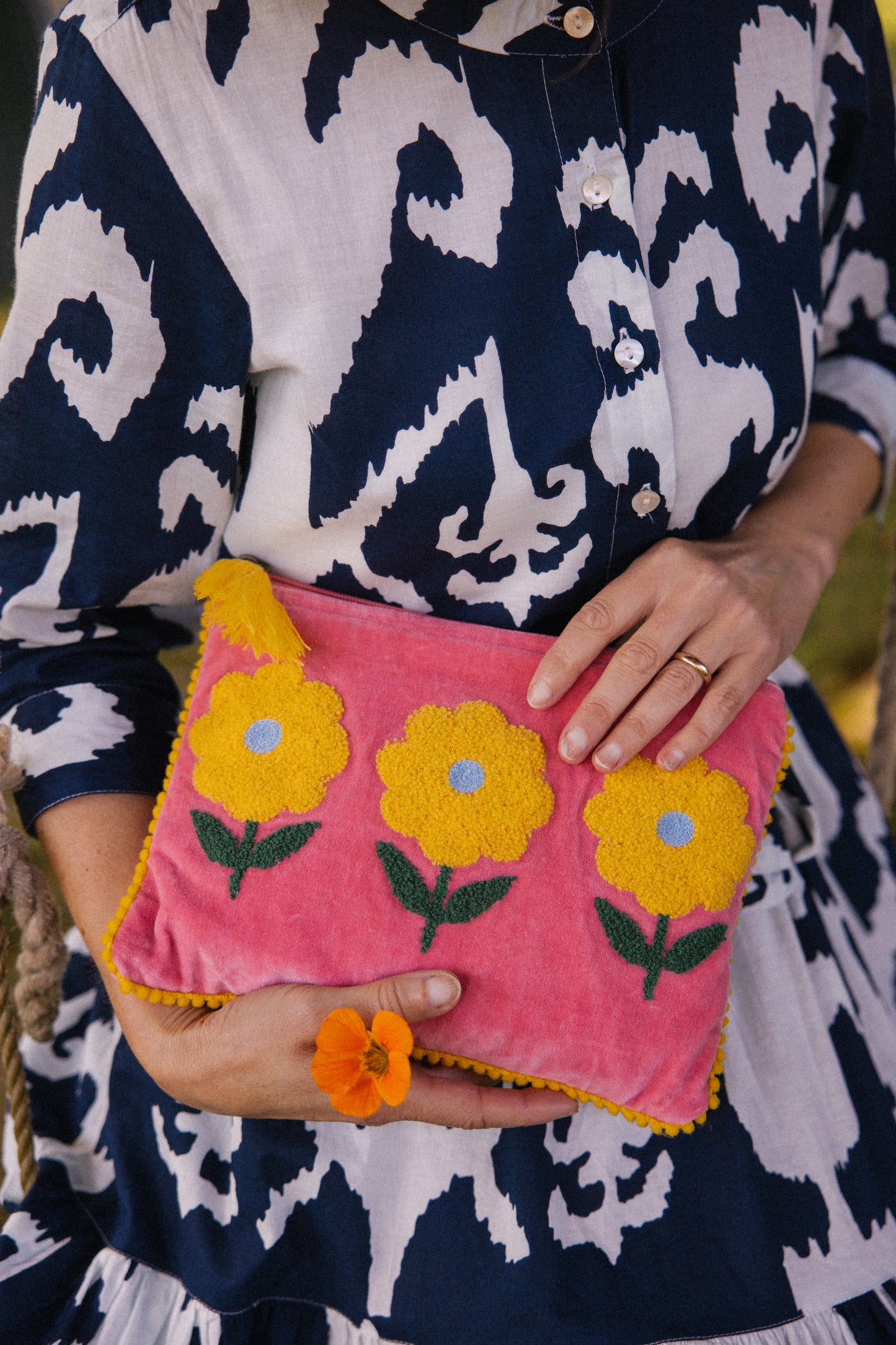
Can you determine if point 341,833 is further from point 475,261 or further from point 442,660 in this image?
point 475,261

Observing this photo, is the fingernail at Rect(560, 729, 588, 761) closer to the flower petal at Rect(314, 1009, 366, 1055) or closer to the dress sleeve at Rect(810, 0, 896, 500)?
the flower petal at Rect(314, 1009, 366, 1055)

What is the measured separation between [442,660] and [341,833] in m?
0.19

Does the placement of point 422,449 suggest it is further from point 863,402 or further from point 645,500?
point 863,402

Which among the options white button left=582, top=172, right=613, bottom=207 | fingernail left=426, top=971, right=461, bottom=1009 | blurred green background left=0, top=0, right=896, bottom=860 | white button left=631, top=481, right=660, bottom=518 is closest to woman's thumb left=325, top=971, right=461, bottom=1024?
fingernail left=426, top=971, right=461, bottom=1009

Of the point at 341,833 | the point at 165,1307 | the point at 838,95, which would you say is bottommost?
the point at 165,1307

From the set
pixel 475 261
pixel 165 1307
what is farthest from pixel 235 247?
pixel 165 1307

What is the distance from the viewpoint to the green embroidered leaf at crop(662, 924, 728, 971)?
791mm

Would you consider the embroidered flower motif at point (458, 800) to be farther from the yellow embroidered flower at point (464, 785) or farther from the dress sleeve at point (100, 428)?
the dress sleeve at point (100, 428)

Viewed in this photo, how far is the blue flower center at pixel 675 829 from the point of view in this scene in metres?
0.81

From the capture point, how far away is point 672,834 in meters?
0.82

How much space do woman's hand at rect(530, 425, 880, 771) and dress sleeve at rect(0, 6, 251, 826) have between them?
1.30ft

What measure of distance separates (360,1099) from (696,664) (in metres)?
0.49

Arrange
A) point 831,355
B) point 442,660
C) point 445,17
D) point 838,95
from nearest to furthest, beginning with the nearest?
point 445,17
point 442,660
point 838,95
point 831,355

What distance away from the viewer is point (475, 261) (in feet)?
2.56
